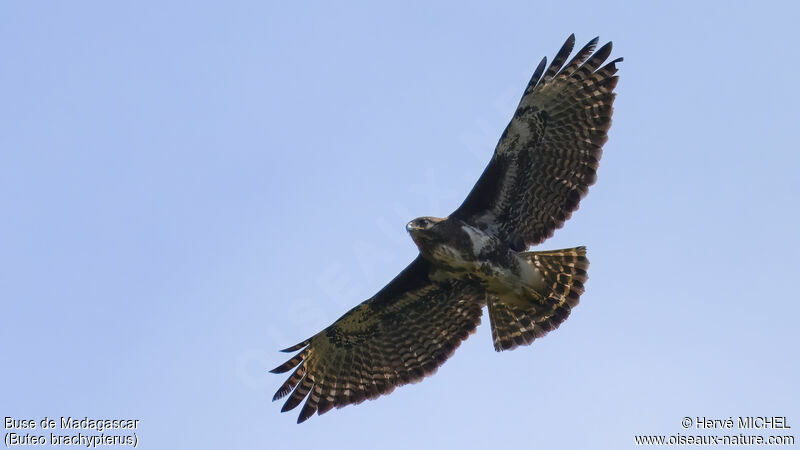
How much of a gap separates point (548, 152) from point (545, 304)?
1.83m

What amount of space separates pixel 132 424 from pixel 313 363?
7.52 feet

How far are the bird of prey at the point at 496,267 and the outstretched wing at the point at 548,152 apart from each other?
0.04ft

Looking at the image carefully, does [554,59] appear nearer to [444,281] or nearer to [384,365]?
[444,281]

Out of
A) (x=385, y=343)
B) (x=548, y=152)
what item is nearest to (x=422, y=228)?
(x=548, y=152)

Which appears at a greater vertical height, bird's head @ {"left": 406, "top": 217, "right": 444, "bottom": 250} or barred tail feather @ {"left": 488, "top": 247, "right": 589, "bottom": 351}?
bird's head @ {"left": 406, "top": 217, "right": 444, "bottom": 250}

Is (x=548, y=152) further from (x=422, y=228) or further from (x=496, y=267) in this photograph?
(x=422, y=228)

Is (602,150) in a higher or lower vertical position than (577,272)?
higher

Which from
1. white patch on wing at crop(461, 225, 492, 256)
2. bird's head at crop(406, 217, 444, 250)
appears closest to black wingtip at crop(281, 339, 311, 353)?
bird's head at crop(406, 217, 444, 250)

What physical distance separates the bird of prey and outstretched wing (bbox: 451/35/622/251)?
0.5 inches

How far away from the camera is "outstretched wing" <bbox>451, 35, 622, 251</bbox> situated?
1107 cm

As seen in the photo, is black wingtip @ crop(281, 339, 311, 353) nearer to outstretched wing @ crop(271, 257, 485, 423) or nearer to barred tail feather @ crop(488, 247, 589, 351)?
outstretched wing @ crop(271, 257, 485, 423)

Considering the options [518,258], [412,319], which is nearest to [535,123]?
[518,258]

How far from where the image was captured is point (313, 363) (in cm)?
1217

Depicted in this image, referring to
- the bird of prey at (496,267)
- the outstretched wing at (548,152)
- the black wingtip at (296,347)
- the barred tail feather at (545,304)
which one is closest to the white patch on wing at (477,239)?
the bird of prey at (496,267)
